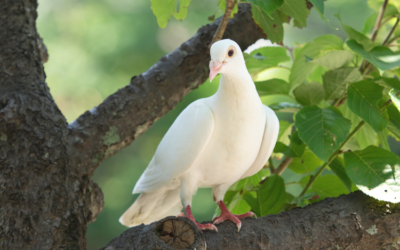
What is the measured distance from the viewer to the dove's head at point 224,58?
1.03 m

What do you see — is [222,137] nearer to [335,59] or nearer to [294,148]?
[294,148]

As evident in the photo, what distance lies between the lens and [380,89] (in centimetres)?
126

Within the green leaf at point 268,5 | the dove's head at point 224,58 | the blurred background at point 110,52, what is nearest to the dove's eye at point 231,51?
the dove's head at point 224,58

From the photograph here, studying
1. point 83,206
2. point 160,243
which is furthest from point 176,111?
point 160,243

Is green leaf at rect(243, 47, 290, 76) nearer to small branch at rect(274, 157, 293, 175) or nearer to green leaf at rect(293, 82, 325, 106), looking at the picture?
green leaf at rect(293, 82, 325, 106)

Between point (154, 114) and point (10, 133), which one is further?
point (154, 114)

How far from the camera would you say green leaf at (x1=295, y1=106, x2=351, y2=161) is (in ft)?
3.89

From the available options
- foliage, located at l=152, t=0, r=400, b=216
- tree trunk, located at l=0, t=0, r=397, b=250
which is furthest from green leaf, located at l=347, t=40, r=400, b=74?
tree trunk, located at l=0, t=0, r=397, b=250

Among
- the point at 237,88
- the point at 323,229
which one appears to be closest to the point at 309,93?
the point at 237,88

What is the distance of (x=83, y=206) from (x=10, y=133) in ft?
1.23

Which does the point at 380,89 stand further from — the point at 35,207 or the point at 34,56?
the point at 34,56

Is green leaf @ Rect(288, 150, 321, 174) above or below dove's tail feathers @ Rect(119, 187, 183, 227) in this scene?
below

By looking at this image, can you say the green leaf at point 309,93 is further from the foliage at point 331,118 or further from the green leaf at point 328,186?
the green leaf at point 328,186

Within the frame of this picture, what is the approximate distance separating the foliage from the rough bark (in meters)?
0.10
